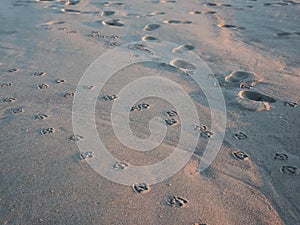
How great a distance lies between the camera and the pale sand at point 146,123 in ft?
7.13

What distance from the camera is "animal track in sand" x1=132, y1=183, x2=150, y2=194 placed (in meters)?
2.31

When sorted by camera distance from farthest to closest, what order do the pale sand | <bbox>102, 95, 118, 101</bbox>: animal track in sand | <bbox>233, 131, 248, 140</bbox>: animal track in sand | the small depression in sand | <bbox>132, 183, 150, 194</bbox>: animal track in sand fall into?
the small depression in sand
<bbox>102, 95, 118, 101</bbox>: animal track in sand
<bbox>233, 131, 248, 140</bbox>: animal track in sand
<bbox>132, 183, 150, 194</bbox>: animal track in sand
the pale sand

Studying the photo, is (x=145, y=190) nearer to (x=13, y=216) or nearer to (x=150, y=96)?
(x=13, y=216)

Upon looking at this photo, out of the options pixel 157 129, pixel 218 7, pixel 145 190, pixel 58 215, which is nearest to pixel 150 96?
pixel 157 129

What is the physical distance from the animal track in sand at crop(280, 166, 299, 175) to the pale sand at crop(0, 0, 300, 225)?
0.01m

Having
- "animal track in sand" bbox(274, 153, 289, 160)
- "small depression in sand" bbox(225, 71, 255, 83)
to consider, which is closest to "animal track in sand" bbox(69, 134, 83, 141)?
"animal track in sand" bbox(274, 153, 289, 160)

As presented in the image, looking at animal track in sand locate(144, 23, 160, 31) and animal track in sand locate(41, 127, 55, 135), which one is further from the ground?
animal track in sand locate(144, 23, 160, 31)

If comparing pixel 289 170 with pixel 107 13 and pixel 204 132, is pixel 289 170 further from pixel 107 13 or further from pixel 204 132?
pixel 107 13

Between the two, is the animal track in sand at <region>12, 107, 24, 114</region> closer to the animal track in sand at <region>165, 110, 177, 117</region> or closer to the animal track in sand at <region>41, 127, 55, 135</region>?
the animal track in sand at <region>41, 127, 55, 135</region>

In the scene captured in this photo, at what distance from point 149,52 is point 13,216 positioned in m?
3.12

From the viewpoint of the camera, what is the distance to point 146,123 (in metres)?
3.13

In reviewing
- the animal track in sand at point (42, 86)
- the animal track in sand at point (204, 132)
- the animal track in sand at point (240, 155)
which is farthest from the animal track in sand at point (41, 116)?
the animal track in sand at point (240, 155)

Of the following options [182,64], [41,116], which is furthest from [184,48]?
[41,116]

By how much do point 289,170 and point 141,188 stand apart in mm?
1142
